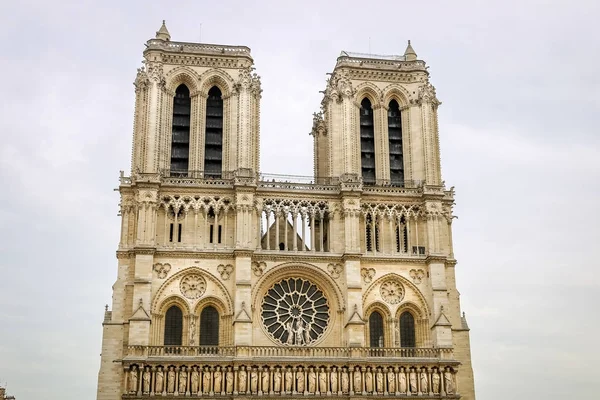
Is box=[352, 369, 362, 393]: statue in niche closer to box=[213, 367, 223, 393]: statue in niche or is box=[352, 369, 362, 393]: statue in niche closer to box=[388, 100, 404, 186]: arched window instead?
box=[213, 367, 223, 393]: statue in niche

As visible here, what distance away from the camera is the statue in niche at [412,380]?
4425 cm

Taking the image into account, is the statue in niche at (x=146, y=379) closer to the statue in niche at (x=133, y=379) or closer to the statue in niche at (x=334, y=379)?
the statue in niche at (x=133, y=379)

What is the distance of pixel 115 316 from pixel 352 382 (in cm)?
1397

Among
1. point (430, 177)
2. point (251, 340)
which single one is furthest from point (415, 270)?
point (251, 340)

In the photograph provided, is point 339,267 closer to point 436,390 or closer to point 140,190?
point 436,390

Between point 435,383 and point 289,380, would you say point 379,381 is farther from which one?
point 289,380

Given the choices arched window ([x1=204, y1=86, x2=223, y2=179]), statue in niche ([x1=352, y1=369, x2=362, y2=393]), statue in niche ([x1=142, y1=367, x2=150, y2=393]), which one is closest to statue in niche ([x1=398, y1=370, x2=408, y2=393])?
statue in niche ([x1=352, y1=369, x2=362, y2=393])

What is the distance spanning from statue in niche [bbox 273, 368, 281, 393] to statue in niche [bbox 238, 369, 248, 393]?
5.28 feet

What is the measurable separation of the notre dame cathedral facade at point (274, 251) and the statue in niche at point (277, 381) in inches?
2.2

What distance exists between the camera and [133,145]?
47.8m

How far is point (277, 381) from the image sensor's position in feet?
142

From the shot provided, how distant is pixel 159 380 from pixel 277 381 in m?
6.47

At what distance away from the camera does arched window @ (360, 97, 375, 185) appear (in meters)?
51.6

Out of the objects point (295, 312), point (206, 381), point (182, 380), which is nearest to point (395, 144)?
point (295, 312)
